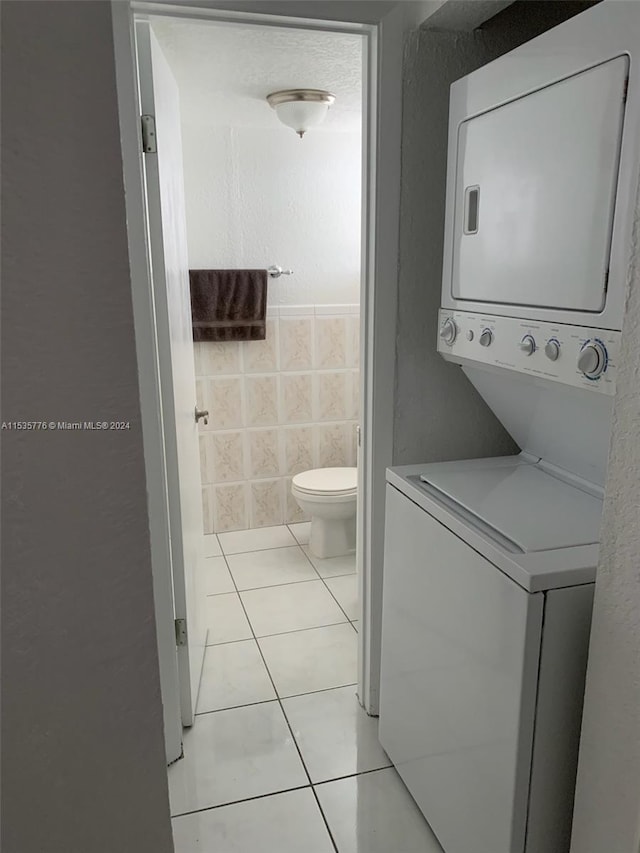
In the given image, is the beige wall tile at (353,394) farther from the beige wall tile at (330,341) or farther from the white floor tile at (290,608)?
the white floor tile at (290,608)

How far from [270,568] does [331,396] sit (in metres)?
0.98

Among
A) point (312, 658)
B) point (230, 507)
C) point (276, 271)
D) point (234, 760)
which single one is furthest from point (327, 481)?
point (234, 760)

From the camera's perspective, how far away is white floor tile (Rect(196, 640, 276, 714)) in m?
2.15

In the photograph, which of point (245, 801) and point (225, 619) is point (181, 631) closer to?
point (245, 801)

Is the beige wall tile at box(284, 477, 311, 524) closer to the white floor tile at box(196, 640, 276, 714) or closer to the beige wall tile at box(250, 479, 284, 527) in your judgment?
the beige wall tile at box(250, 479, 284, 527)

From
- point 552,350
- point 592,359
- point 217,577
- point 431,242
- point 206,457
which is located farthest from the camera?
point 206,457

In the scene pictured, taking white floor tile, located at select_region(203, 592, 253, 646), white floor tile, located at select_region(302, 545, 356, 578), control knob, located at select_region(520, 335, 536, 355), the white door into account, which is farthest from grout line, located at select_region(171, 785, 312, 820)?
control knob, located at select_region(520, 335, 536, 355)

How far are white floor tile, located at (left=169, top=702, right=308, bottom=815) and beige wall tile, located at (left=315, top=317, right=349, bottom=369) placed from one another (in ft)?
5.93

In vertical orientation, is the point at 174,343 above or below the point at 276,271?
below

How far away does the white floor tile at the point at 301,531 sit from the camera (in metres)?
3.35

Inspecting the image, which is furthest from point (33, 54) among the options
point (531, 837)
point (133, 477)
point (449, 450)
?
point (449, 450)

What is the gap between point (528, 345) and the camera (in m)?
1.34

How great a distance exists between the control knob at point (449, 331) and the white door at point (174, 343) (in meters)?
0.74

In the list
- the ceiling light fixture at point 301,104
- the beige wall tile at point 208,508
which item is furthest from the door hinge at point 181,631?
the ceiling light fixture at point 301,104
